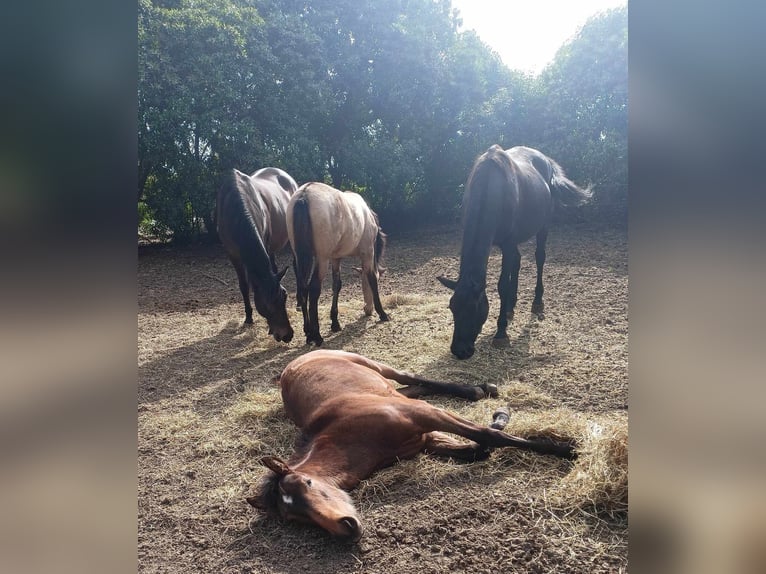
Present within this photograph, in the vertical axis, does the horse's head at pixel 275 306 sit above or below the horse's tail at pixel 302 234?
below

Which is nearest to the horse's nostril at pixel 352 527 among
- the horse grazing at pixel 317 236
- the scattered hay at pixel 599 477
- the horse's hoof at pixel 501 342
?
the scattered hay at pixel 599 477

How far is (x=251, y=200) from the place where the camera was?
6.64m

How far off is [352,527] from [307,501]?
0.23 m

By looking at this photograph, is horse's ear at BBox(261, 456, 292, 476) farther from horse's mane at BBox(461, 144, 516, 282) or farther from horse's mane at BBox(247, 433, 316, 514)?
horse's mane at BBox(461, 144, 516, 282)

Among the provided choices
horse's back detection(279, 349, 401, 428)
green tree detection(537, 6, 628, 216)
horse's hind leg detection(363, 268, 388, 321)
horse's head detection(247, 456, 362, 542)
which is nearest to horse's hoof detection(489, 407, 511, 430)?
horse's back detection(279, 349, 401, 428)

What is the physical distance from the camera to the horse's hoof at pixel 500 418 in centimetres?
338

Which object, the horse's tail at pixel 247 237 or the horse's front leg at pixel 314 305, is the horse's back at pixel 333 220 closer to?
the horse's front leg at pixel 314 305

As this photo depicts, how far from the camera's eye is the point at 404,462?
3014mm

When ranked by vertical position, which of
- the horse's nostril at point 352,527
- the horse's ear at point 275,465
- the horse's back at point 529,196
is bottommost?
the horse's nostril at point 352,527

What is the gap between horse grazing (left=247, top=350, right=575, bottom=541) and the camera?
240 cm

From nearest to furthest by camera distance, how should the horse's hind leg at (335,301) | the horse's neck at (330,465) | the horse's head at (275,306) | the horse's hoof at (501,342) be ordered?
the horse's neck at (330,465) < the horse's hoof at (501,342) < the horse's head at (275,306) < the horse's hind leg at (335,301)

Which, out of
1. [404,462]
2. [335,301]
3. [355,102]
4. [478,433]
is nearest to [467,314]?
[335,301]
